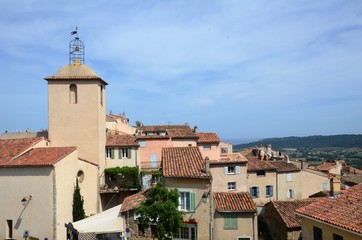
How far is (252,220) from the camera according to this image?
109 ft

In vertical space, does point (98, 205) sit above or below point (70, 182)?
below

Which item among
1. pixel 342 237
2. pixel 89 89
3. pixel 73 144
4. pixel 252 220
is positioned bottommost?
pixel 252 220

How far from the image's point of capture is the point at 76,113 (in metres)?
38.0

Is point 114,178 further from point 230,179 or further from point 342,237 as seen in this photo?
point 342,237

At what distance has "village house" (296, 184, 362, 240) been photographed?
1819 centimetres

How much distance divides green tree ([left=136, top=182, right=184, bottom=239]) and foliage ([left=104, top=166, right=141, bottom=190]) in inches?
583

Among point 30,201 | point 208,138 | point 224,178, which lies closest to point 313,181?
point 208,138

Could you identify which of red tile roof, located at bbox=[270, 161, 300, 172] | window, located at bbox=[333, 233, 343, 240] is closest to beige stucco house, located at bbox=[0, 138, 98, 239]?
window, located at bbox=[333, 233, 343, 240]

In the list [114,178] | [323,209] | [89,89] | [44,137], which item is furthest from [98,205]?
[323,209]

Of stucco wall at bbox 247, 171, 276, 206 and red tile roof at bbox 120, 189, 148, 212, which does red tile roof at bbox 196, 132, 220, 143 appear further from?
red tile roof at bbox 120, 189, 148, 212

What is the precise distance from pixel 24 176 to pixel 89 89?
36.2 ft

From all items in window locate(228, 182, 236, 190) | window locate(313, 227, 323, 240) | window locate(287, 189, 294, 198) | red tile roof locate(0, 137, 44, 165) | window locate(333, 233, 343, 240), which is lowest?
window locate(287, 189, 294, 198)

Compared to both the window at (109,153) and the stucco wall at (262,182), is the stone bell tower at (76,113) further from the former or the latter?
the stucco wall at (262,182)

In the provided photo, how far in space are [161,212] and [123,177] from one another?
1672 centimetres
